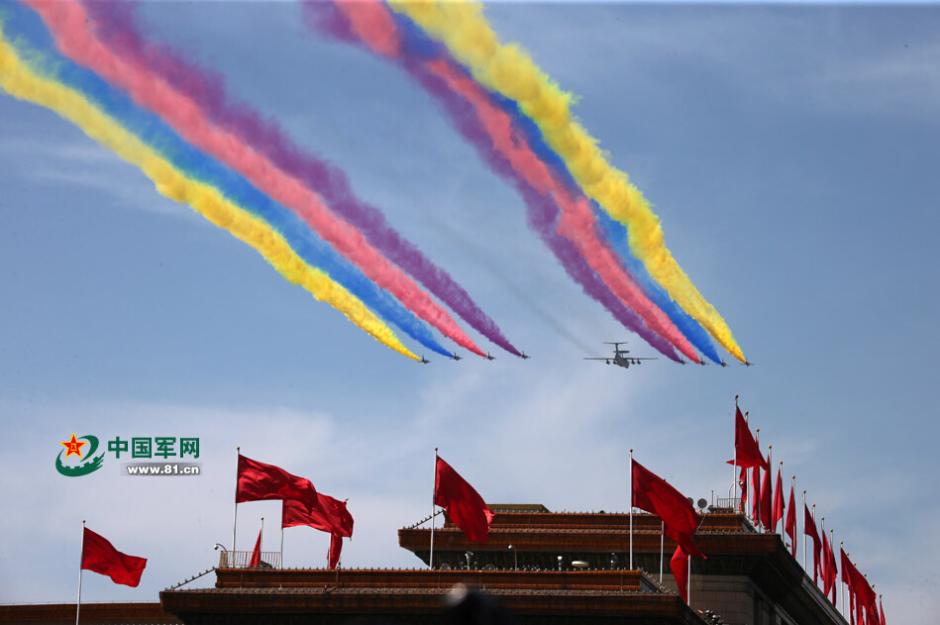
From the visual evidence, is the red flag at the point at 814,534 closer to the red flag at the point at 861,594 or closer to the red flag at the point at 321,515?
the red flag at the point at 861,594

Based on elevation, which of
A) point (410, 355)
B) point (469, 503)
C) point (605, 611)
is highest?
point (410, 355)

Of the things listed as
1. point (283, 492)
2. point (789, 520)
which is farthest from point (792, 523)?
point (283, 492)

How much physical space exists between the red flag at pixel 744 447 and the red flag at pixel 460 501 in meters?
22.6

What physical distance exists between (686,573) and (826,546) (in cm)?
3358

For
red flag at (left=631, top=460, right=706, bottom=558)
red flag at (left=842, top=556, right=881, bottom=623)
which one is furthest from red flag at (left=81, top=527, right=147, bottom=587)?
red flag at (left=842, top=556, right=881, bottom=623)

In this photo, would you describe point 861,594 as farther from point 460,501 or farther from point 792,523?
point 460,501

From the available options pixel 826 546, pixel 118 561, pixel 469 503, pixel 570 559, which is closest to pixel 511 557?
pixel 570 559

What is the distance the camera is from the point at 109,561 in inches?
2908

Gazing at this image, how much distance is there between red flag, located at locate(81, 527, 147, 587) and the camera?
7356 cm

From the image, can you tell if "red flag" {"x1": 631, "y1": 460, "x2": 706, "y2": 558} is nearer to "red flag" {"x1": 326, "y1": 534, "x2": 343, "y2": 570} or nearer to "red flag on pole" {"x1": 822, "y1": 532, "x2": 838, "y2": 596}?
"red flag" {"x1": 326, "y1": 534, "x2": 343, "y2": 570}

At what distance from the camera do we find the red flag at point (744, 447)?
9020 cm

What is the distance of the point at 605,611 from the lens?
2749 inches

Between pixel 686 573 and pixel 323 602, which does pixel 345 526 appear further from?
pixel 686 573

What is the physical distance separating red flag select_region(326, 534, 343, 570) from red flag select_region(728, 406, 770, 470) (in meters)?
24.9
